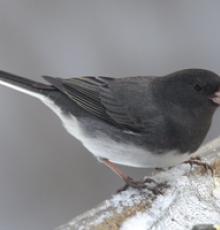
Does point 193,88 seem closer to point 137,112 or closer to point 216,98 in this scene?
point 216,98

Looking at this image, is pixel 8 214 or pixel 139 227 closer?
pixel 139 227

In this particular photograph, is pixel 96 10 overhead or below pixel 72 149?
overhead

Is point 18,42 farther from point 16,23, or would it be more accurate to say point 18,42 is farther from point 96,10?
point 96,10

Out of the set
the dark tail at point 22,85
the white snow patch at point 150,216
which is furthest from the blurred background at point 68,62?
the white snow patch at point 150,216

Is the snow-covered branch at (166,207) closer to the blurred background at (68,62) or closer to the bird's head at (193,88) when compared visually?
the bird's head at (193,88)

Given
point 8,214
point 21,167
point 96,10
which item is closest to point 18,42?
point 96,10

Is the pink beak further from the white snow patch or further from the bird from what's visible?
the white snow patch

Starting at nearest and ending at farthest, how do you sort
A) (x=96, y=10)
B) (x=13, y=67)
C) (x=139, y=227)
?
1. (x=139, y=227)
2. (x=13, y=67)
3. (x=96, y=10)

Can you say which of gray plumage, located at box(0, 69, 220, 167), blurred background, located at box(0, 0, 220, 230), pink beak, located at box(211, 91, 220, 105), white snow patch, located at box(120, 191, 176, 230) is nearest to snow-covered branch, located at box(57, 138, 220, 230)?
white snow patch, located at box(120, 191, 176, 230)
